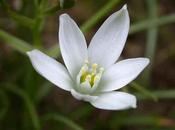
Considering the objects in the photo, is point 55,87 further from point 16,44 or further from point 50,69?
point 50,69

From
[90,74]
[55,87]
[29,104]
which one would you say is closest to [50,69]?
[90,74]

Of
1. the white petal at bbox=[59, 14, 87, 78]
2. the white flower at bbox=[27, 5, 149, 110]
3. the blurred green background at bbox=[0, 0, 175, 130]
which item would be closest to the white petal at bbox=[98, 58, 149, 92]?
the white flower at bbox=[27, 5, 149, 110]

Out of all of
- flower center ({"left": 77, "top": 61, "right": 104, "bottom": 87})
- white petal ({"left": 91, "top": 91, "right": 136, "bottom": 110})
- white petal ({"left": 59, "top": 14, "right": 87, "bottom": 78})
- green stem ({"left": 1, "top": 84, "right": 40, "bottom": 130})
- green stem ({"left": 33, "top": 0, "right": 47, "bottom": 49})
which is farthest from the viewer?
green stem ({"left": 1, "top": 84, "right": 40, "bottom": 130})

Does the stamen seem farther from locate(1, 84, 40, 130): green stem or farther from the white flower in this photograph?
locate(1, 84, 40, 130): green stem

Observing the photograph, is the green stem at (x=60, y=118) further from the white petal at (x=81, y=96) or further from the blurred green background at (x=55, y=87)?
the white petal at (x=81, y=96)

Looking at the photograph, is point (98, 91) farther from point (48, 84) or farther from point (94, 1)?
point (94, 1)

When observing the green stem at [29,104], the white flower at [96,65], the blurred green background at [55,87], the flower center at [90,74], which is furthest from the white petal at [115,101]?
the green stem at [29,104]
